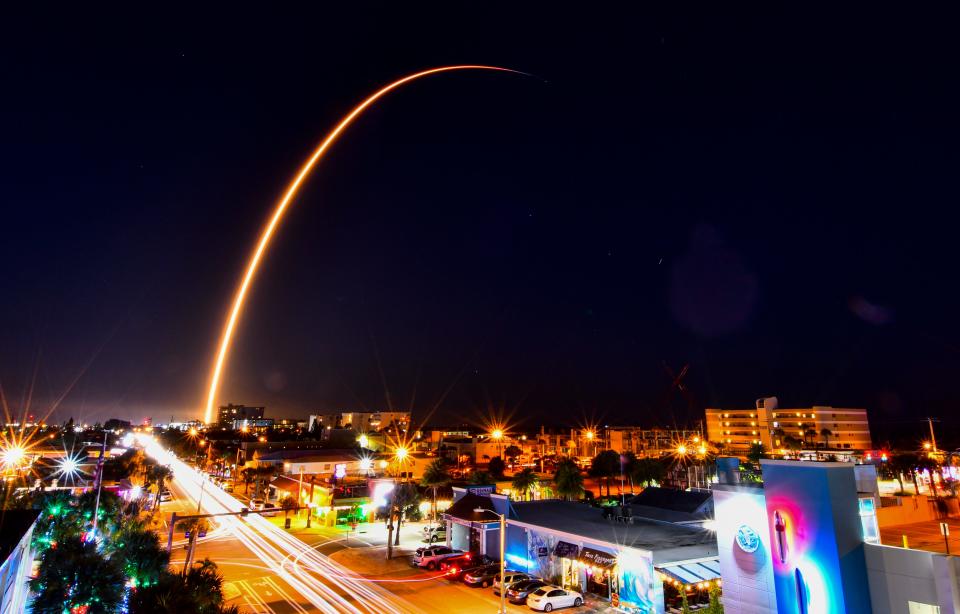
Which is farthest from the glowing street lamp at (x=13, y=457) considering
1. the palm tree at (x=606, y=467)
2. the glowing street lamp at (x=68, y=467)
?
the palm tree at (x=606, y=467)

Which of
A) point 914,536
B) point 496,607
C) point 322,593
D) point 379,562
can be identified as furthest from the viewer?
point 379,562

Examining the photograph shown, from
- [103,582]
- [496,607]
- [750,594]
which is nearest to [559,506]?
[496,607]

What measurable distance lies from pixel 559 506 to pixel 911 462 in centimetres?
5112

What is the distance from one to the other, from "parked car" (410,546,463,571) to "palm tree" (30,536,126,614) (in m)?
21.0

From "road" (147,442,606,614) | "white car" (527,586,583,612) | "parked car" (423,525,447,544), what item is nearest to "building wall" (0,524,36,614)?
"road" (147,442,606,614)

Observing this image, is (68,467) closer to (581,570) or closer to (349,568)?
(349,568)

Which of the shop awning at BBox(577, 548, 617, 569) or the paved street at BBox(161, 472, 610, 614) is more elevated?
the shop awning at BBox(577, 548, 617, 569)

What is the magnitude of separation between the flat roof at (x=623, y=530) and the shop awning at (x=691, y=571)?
35cm

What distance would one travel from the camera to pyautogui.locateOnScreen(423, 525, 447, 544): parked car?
4503 cm

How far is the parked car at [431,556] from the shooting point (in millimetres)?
36219

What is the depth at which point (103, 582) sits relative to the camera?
18.6 meters

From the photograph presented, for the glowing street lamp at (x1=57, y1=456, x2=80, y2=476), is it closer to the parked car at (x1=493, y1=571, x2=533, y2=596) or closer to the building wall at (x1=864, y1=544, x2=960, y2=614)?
the parked car at (x1=493, y1=571, x2=533, y2=596)

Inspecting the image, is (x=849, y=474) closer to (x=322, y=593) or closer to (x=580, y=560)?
(x=580, y=560)

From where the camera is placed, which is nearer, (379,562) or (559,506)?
(379,562)
